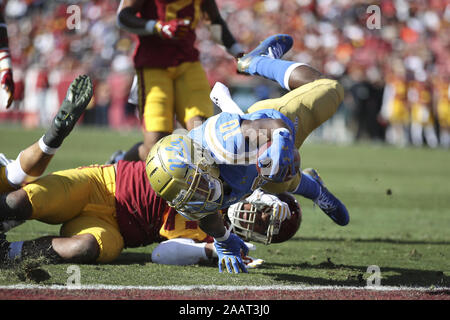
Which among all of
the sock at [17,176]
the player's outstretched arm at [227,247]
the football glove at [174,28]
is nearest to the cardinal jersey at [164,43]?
the football glove at [174,28]

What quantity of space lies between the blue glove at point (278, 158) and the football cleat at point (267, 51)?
161 centimetres

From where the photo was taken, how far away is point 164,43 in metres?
5.70

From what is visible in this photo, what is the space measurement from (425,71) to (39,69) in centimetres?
1145

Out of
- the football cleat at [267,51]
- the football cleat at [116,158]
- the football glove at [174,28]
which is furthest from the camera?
the football cleat at [116,158]

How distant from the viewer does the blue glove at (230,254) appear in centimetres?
398

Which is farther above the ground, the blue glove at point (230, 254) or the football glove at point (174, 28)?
the football glove at point (174, 28)

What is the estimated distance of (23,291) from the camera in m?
3.22

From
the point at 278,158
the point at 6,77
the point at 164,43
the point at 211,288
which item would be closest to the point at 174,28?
the point at 164,43

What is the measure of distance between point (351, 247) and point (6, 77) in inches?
119

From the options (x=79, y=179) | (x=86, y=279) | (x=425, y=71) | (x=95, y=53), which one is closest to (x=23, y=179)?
(x=79, y=179)

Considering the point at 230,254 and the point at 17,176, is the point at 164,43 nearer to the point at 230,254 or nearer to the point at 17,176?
the point at 17,176

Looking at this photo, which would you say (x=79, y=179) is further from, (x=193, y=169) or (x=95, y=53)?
(x=95, y=53)

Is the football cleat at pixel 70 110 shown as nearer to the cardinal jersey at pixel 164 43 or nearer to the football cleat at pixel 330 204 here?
the cardinal jersey at pixel 164 43
